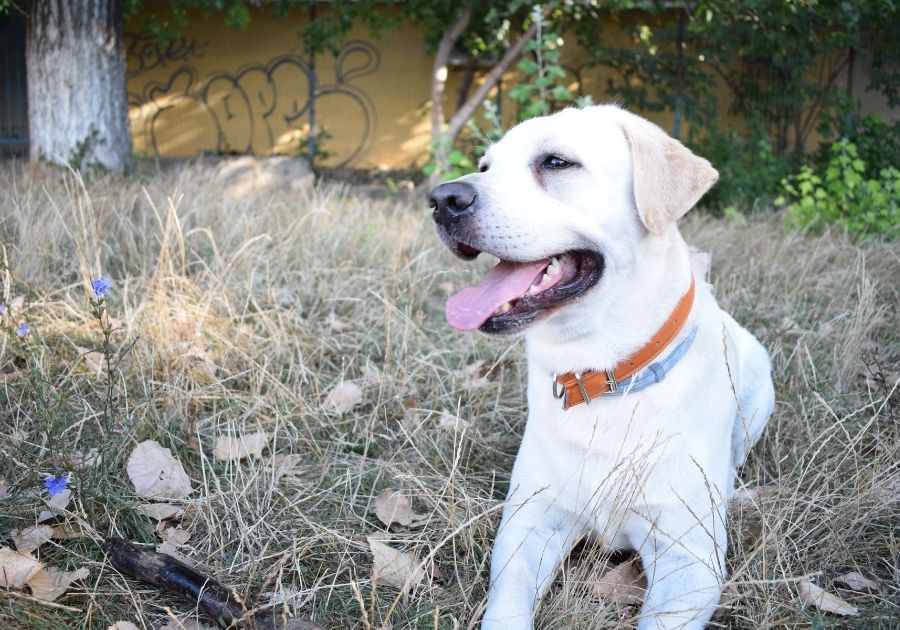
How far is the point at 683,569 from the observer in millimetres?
1973

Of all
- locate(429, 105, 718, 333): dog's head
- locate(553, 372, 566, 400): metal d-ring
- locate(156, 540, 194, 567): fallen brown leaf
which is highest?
locate(429, 105, 718, 333): dog's head

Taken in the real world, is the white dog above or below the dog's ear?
below

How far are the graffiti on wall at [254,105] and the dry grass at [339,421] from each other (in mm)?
7251

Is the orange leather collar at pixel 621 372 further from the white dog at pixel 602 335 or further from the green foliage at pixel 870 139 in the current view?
the green foliage at pixel 870 139

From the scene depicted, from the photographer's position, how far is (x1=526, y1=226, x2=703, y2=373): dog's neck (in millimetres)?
2117

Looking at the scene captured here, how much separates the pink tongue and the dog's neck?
0.12 metres

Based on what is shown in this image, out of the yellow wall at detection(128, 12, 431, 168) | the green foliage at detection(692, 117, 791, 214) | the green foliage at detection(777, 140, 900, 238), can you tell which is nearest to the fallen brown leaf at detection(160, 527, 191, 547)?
the green foliage at detection(777, 140, 900, 238)

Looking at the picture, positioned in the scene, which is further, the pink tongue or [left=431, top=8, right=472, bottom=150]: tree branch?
[left=431, top=8, right=472, bottom=150]: tree branch

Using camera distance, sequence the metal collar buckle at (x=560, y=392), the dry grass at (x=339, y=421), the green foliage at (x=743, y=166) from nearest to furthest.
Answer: the dry grass at (x=339, y=421)
the metal collar buckle at (x=560, y=392)
the green foliage at (x=743, y=166)

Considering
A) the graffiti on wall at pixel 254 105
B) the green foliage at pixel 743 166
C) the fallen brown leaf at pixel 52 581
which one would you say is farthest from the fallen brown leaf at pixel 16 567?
the graffiti on wall at pixel 254 105

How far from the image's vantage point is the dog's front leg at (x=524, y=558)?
1.85 m

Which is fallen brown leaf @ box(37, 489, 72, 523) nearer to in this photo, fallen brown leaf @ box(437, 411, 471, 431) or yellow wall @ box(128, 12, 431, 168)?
fallen brown leaf @ box(437, 411, 471, 431)

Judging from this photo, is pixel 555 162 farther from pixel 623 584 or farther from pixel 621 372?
pixel 623 584

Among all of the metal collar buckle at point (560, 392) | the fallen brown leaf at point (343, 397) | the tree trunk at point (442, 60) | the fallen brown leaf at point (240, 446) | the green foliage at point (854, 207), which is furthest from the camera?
the tree trunk at point (442, 60)
